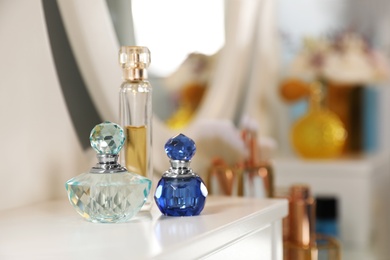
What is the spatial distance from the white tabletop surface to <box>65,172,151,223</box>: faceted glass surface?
0.01 m

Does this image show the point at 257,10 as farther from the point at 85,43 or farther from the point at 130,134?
the point at 130,134

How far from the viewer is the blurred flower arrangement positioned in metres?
1.90

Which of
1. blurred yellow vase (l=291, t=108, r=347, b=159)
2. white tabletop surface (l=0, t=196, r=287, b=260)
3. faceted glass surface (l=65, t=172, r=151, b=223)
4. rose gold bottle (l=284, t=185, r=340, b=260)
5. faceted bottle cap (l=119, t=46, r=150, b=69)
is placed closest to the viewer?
white tabletop surface (l=0, t=196, r=287, b=260)

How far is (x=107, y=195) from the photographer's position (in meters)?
0.74

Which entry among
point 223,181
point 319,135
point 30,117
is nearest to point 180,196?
point 30,117

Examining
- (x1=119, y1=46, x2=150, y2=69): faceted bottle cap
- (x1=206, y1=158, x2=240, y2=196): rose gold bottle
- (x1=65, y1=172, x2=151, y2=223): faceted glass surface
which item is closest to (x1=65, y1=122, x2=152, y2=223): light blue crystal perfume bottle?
(x1=65, y1=172, x2=151, y2=223): faceted glass surface

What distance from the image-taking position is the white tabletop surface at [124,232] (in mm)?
616

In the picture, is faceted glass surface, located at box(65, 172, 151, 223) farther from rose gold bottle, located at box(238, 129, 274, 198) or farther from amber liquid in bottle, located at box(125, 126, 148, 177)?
rose gold bottle, located at box(238, 129, 274, 198)

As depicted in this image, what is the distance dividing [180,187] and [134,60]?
160mm

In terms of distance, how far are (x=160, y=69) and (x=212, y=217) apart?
482 millimetres

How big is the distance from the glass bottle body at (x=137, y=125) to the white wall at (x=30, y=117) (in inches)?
4.7

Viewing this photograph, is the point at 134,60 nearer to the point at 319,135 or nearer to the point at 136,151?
the point at 136,151

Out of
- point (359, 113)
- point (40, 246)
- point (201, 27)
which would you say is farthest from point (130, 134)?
point (359, 113)

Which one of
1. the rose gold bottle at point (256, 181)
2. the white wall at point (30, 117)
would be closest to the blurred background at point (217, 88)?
the white wall at point (30, 117)
